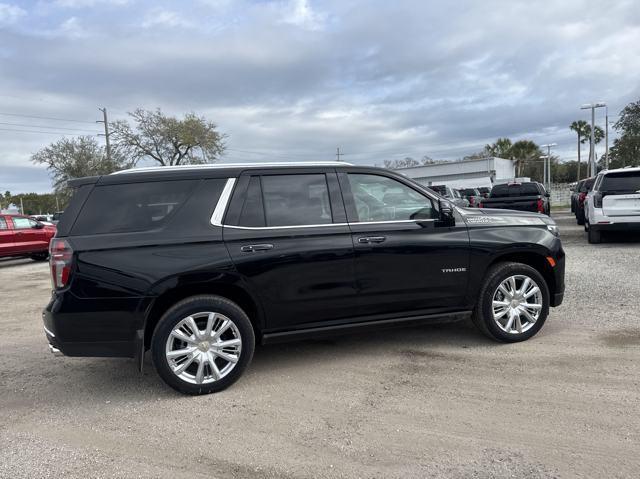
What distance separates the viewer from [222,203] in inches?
169

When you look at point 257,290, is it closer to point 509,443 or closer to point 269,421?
point 269,421

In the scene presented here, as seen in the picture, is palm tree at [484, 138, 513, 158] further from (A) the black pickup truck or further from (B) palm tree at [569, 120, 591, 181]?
(A) the black pickup truck

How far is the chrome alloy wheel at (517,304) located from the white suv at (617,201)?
747 centimetres

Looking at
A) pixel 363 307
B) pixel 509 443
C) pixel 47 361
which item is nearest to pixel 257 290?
pixel 363 307

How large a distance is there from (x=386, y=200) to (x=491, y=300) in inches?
57.0

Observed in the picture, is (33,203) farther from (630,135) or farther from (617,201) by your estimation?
(617,201)

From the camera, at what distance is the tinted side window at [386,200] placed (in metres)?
4.67

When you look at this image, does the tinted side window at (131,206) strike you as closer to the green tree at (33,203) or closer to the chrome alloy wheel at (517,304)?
the chrome alloy wheel at (517,304)

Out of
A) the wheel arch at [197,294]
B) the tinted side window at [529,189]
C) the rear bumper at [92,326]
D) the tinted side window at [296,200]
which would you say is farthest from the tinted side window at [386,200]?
the tinted side window at [529,189]

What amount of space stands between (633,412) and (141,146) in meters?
45.0

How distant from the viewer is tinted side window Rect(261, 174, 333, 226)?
4418mm

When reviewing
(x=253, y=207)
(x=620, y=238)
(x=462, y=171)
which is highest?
(x=462, y=171)

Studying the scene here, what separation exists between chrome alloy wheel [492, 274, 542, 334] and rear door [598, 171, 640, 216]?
746cm

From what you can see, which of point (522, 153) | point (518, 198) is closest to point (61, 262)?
point (518, 198)
